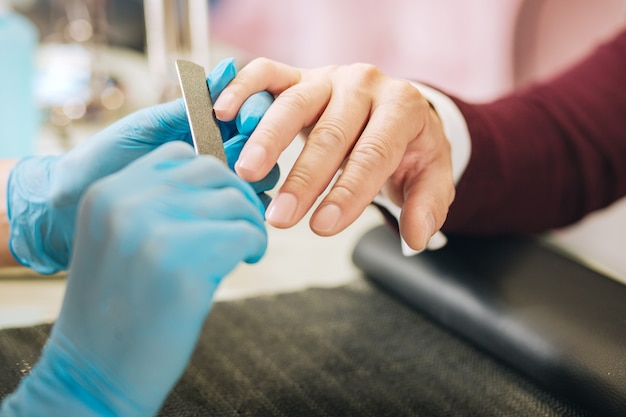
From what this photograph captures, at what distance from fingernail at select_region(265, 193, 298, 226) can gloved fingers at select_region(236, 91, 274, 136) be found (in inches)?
3.8

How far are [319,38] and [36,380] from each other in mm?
1767

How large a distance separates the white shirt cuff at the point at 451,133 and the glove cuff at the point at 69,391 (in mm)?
408

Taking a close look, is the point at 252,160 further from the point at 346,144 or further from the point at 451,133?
Result: the point at 451,133

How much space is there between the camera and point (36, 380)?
0.42 m

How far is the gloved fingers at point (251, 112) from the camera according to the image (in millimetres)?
572

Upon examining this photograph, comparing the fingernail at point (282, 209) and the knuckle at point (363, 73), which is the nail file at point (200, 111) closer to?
the fingernail at point (282, 209)

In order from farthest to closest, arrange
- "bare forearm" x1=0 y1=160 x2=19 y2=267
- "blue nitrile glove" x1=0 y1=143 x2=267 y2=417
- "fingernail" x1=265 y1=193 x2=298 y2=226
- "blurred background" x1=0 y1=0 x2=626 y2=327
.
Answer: "blurred background" x1=0 y1=0 x2=626 y2=327
"bare forearm" x1=0 y1=160 x2=19 y2=267
"fingernail" x1=265 y1=193 x2=298 y2=226
"blue nitrile glove" x1=0 y1=143 x2=267 y2=417

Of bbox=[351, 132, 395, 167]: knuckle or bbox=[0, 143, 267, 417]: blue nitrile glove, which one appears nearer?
bbox=[0, 143, 267, 417]: blue nitrile glove

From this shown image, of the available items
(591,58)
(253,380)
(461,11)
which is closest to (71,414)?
(253,380)

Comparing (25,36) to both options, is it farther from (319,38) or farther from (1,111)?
(319,38)

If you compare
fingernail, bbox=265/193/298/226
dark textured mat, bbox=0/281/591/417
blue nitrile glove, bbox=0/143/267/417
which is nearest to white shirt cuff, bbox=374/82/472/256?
dark textured mat, bbox=0/281/591/417

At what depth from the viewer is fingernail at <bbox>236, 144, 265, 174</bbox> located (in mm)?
517

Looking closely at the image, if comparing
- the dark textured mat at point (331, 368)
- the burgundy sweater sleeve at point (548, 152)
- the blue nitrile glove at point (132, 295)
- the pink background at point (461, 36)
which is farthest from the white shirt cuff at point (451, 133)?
the pink background at point (461, 36)

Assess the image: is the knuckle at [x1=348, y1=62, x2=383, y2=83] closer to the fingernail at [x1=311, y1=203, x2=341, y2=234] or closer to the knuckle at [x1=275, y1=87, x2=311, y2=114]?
the knuckle at [x1=275, y1=87, x2=311, y2=114]
